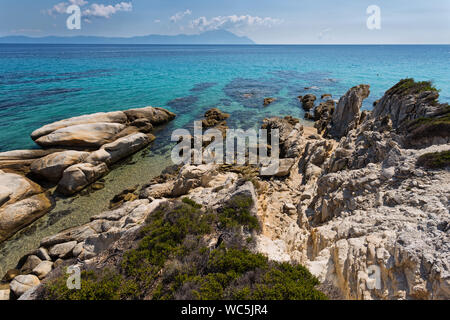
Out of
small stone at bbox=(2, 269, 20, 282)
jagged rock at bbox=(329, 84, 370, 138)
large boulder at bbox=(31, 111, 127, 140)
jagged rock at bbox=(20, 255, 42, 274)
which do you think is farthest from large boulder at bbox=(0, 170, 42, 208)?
jagged rock at bbox=(329, 84, 370, 138)

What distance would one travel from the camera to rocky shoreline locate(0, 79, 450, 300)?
5.64 m

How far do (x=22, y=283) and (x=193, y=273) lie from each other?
8890 millimetres

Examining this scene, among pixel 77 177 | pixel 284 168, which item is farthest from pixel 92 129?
pixel 284 168

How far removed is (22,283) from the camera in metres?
9.38

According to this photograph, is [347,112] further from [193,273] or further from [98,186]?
[98,186]

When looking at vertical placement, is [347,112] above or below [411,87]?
below

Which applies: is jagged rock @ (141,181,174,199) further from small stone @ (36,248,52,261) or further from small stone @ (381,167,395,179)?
small stone @ (381,167,395,179)

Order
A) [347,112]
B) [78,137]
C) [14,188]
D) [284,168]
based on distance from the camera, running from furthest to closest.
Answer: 1. [347,112]
2. [78,137]
3. [284,168]
4. [14,188]

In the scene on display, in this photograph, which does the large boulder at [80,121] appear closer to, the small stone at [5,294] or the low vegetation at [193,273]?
the small stone at [5,294]

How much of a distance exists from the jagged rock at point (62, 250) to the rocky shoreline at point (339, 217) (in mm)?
54

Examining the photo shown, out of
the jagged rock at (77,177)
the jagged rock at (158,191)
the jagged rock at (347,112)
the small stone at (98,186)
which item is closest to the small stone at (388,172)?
the jagged rock at (158,191)

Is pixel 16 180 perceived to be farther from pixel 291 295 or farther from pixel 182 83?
pixel 182 83

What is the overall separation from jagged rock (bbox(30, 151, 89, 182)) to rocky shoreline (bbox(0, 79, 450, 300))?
1.68 m
